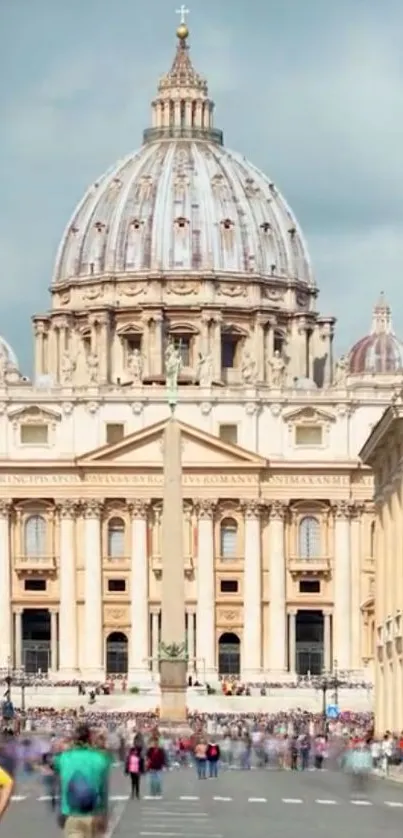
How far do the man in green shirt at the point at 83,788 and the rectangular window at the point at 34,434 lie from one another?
116 m

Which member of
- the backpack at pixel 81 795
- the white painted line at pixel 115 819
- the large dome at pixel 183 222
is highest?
the large dome at pixel 183 222

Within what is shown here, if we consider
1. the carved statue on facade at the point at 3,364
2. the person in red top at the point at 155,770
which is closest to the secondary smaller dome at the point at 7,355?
the carved statue on facade at the point at 3,364

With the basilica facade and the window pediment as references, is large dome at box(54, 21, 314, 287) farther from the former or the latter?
the window pediment

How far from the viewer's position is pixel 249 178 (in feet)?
575

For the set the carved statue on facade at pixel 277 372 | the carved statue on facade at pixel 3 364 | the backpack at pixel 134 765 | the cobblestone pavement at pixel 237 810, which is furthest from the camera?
the carved statue on facade at pixel 277 372

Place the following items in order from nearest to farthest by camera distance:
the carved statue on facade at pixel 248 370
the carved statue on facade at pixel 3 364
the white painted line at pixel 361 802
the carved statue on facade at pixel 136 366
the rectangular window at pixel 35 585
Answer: the white painted line at pixel 361 802 → the rectangular window at pixel 35 585 → the carved statue on facade at pixel 3 364 → the carved statue on facade at pixel 248 370 → the carved statue on facade at pixel 136 366

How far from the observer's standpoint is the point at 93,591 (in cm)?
14512

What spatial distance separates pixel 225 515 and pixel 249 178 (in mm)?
33474

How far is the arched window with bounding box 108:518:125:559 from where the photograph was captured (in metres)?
146

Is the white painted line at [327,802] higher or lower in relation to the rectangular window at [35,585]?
lower

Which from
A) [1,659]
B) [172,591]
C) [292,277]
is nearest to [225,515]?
[1,659]

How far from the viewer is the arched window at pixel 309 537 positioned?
146250 millimetres

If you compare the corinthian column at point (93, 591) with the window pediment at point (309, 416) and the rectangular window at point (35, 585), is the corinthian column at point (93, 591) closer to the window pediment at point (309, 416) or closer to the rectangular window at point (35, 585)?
the rectangular window at point (35, 585)

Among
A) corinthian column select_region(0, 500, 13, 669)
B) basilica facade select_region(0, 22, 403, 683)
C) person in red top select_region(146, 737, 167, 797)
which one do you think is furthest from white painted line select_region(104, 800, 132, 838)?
basilica facade select_region(0, 22, 403, 683)
